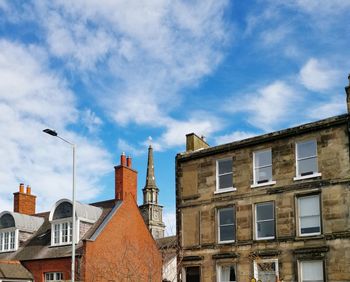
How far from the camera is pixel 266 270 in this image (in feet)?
94.8

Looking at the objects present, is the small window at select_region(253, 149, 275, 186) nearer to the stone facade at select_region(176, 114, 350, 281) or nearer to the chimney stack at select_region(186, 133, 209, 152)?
the stone facade at select_region(176, 114, 350, 281)

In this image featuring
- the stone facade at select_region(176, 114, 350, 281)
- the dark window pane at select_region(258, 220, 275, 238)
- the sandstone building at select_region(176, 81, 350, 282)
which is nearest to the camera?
the stone facade at select_region(176, 114, 350, 281)

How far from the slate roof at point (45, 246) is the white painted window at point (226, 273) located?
32.0 feet

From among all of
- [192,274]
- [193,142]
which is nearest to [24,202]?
[193,142]

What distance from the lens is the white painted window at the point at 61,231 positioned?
37.6 m

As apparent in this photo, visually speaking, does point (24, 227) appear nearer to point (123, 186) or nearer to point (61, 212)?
point (61, 212)

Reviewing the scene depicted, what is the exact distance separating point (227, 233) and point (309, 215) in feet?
16.6

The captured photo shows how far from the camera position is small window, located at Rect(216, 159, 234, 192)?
31.6 meters

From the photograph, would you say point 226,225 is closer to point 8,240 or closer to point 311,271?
point 311,271

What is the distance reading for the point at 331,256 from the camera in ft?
88.2

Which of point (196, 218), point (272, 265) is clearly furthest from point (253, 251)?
point (196, 218)

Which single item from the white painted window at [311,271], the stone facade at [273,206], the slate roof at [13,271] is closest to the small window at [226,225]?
the stone facade at [273,206]

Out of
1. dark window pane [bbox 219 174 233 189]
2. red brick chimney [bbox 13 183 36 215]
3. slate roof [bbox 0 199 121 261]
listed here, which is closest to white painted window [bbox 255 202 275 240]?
dark window pane [bbox 219 174 233 189]

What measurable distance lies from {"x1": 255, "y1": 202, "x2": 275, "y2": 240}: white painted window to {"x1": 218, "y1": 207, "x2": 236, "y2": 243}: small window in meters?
1.50
